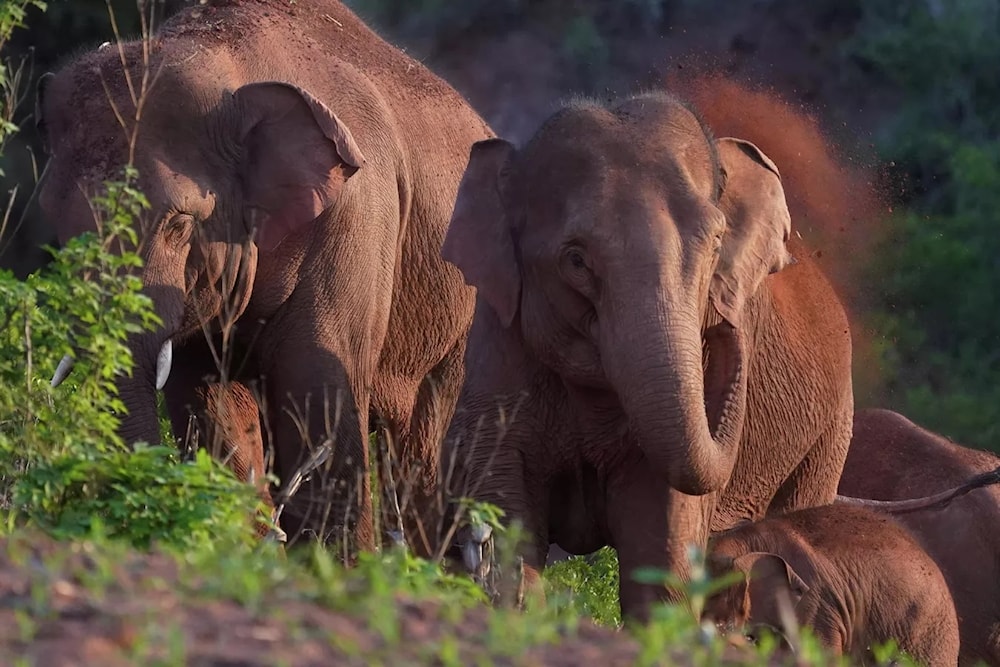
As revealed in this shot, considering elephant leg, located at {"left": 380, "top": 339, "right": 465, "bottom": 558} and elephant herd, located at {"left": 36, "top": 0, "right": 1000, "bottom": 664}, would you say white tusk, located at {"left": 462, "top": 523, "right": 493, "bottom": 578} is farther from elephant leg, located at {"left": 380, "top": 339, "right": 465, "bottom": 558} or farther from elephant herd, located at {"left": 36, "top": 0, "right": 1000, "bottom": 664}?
elephant leg, located at {"left": 380, "top": 339, "right": 465, "bottom": 558}

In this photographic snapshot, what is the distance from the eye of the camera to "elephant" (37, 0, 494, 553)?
959 cm

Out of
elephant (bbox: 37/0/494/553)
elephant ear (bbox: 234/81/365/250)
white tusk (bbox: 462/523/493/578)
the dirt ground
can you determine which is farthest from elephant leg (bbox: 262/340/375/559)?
the dirt ground

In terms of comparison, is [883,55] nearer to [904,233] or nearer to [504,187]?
[904,233]

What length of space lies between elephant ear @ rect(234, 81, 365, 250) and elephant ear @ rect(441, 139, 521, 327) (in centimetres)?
148

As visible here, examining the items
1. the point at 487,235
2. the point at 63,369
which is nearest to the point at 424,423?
the point at 63,369

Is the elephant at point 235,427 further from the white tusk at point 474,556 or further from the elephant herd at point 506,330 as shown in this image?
the white tusk at point 474,556

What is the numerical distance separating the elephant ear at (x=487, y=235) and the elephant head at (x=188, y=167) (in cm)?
106

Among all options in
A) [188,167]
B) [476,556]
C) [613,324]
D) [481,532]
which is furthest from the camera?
[188,167]

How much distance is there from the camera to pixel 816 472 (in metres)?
10.1

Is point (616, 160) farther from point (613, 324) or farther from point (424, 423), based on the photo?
point (424, 423)

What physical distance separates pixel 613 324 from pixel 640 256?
25 centimetres

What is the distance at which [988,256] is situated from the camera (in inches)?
686

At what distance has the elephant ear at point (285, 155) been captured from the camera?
10125 millimetres

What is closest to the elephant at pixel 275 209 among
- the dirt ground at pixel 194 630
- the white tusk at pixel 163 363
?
the white tusk at pixel 163 363
